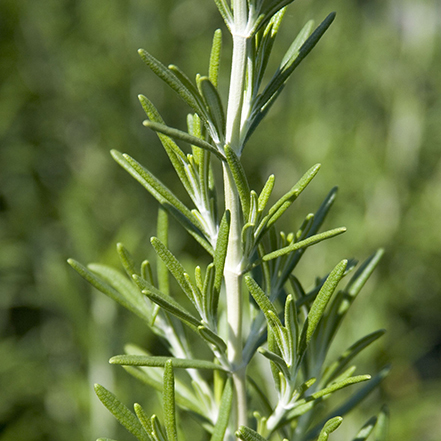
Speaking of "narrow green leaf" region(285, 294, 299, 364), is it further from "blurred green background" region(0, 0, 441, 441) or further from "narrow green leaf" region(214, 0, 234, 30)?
"blurred green background" region(0, 0, 441, 441)

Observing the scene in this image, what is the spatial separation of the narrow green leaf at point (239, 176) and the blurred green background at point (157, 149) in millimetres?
796

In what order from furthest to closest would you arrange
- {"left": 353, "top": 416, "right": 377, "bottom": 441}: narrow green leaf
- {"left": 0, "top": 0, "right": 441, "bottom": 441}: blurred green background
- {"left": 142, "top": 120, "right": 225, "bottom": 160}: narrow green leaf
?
Result: {"left": 0, "top": 0, "right": 441, "bottom": 441}: blurred green background < {"left": 353, "top": 416, "right": 377, "bottom": 441}: narrow green leaf < {"left": 142, "top": 120, "right": 225, "bottom": 160}: narrow green leaf

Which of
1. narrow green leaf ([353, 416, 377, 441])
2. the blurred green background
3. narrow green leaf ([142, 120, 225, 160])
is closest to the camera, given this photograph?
narrow green leaf ([142, 120, 225, 160])

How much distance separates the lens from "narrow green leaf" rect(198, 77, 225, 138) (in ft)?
0.96

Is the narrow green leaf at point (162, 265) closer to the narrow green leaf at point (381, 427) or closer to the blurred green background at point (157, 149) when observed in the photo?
the narrow green leaf at point (381, 427)

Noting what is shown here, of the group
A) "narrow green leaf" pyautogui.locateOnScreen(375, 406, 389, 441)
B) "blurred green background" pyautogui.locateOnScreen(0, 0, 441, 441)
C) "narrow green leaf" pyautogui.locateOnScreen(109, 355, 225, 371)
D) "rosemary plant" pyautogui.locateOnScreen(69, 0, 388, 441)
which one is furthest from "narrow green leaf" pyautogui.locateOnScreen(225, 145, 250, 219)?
"blurred green background" pyautogui.locateOnScreen(0, 0, 441, 441)

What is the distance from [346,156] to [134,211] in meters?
0.56

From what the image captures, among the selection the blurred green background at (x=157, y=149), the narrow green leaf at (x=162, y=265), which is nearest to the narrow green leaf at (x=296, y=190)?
the narrow green leaf at (x=162, y=265)

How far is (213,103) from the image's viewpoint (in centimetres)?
31

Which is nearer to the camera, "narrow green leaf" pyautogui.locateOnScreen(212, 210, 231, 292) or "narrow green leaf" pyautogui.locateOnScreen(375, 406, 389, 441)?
"narrow green leaf" pyautogui.locateOnScreen(212, 210, 231, 292)

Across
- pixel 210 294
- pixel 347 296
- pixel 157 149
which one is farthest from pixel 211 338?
pixel 157 149

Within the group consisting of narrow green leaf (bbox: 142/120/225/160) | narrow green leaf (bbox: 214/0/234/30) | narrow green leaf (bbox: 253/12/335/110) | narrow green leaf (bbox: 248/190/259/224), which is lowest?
narrow green leaf (bbox: 248/190/259/224)

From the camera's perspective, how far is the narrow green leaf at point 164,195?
34 centimetres

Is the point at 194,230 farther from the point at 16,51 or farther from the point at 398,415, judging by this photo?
the point at 16,51
